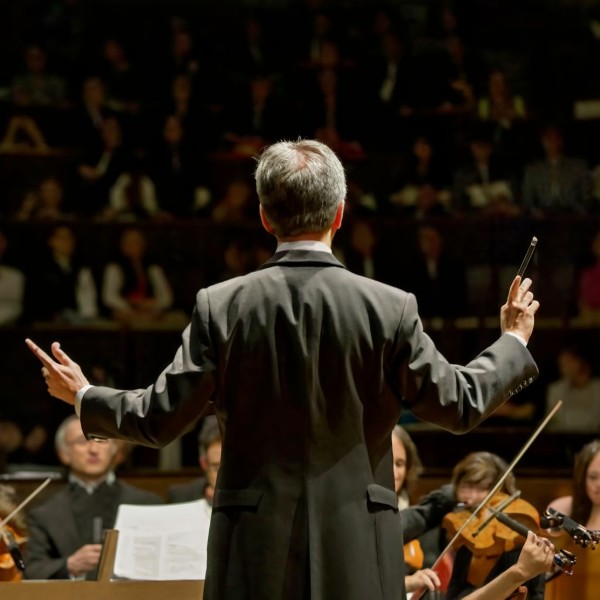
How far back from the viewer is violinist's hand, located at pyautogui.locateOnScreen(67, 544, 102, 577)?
406 cm

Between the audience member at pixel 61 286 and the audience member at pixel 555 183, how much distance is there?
123 inches

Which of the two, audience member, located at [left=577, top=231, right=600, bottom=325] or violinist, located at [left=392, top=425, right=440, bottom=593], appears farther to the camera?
audience member, located at [left=577, top=231, right=600, bottom=325]

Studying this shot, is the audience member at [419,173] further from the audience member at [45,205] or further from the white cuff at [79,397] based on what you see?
the white cuff at [79,397]

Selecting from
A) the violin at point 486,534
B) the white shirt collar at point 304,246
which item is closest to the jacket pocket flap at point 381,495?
the white shirt collar at point 304,246

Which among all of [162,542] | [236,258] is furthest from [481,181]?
[162,542]

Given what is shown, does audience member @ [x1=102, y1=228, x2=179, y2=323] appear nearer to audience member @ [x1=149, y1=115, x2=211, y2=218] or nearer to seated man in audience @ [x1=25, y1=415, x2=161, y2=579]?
audience member @ [x1=149, y1=115, x2=211, y2=218]

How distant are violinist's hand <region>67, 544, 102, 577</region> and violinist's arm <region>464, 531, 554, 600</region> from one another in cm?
165

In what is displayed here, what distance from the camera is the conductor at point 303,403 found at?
6.37 ft

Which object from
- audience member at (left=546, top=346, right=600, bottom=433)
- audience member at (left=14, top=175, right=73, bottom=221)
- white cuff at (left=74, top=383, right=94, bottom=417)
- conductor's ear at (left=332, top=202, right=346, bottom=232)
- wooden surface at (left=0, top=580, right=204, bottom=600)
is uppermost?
conductor's ear at (left=332, top=202, right=346, bottom=232)

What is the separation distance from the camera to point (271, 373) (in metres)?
1.96

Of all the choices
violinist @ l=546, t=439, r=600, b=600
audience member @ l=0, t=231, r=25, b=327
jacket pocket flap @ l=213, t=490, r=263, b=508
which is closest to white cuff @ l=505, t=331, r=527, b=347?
jacket pocket flap @ l=213, t=490, r=263, b=508

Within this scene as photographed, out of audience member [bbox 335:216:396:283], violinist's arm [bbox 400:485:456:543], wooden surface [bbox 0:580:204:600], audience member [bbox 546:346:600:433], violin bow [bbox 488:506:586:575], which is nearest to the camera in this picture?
wooden surface [bbox 0:580:204:600]

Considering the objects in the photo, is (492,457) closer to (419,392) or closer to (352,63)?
Answer: (419,392)

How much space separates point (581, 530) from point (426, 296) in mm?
4854
